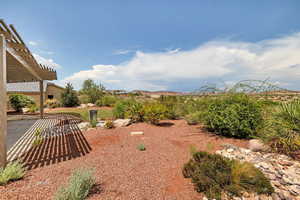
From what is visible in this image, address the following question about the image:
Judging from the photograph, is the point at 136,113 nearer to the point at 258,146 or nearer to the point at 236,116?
the point at 236,116

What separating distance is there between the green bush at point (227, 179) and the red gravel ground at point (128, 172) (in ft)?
0.59

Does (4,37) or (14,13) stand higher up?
(14,13)

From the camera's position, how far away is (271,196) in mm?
1783

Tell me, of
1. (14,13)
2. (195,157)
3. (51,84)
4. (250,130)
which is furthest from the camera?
(51,84)

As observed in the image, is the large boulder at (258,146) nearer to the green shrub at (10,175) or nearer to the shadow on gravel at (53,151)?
the shadow on gravel at (53,151)

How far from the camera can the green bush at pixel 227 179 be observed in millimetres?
1803

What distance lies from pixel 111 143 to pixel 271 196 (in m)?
3.65

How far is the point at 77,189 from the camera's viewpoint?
1606mm

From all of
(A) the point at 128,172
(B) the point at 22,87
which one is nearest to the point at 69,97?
(B) the point at 22,87

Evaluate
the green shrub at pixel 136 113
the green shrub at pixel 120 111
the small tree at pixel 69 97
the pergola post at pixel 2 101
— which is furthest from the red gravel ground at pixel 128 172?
the small tree at pixel 69 97

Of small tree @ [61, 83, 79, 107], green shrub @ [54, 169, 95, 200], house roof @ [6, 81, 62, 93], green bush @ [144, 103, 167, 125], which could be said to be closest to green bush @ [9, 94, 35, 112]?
small tree @ [61, 83, 79, 107]

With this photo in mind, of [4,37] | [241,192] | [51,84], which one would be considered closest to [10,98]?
[51,84]

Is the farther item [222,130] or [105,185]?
[222,130]

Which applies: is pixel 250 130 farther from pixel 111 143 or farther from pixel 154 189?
pixel 111 143
